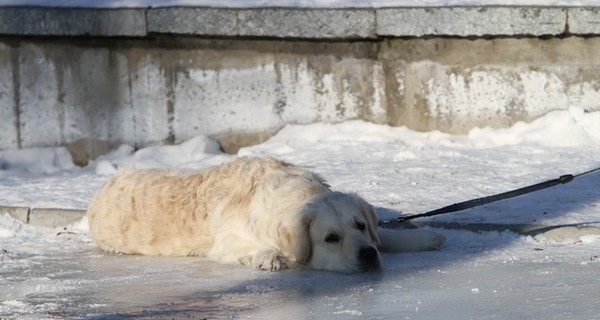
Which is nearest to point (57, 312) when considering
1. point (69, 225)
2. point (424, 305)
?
point (424, 305)

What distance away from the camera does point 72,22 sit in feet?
38.1

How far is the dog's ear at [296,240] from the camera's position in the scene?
22.5 feet

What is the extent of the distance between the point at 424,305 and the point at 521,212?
9.60 feet

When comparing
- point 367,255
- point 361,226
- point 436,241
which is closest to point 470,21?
point 436,241

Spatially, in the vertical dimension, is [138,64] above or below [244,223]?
above

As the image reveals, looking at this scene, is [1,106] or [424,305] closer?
[424,305]

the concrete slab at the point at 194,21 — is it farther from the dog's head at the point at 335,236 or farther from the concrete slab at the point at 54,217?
the dog's head at the point at 335,236

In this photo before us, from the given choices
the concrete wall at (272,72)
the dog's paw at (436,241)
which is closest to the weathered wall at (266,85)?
the concrete wall at (272,72)

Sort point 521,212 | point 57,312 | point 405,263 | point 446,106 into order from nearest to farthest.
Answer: point 57,312, point 405,263, point 521,212, point 446,106

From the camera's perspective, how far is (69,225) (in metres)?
8.95

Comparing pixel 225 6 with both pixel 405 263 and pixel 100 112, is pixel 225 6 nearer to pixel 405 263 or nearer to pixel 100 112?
pixel 100 112

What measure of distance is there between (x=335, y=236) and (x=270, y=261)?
0.40 m

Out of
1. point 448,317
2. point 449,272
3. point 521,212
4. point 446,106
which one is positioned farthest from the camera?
point 446,106

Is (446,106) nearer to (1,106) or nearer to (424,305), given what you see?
(1,106)
